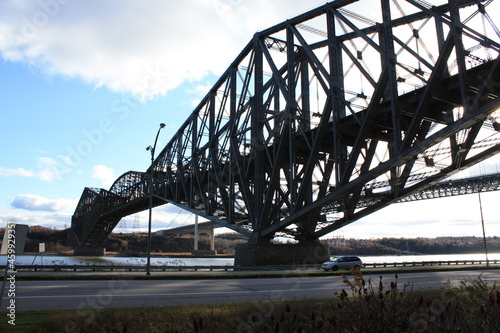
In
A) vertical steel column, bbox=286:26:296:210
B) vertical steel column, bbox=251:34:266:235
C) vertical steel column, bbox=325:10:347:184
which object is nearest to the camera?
vertical steel column, bbox=325:10:347:184

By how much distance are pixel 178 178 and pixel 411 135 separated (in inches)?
1767

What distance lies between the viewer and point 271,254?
34.7 m

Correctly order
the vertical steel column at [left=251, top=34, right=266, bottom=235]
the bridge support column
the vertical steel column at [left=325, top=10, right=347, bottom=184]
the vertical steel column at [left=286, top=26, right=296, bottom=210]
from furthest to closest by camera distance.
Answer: the vertical steel column at [left=251, top=34, right=266, bottom=235], the bridge support column, the vertical steel column at [left=286, top=26, right=296, bottom=210], the vertical steel column at [left=325, top=10, right=347, bottom=184]

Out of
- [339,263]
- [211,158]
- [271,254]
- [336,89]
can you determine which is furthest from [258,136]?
[211,158]

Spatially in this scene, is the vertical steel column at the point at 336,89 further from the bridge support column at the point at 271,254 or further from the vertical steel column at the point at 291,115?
the bridge support column at the point at 271,254

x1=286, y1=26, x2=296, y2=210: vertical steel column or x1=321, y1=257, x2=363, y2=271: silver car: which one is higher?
x1=286, y1=26, x2=296, y2=210: vertical steel column

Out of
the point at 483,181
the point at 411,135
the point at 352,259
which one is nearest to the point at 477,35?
the point at 411,135

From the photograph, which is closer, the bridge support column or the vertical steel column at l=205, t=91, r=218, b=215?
the bridge support column

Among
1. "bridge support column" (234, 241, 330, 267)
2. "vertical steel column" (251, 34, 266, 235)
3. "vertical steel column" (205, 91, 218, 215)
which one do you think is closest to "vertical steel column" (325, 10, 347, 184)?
"vertical steel column" (251, 34, 266, 235)

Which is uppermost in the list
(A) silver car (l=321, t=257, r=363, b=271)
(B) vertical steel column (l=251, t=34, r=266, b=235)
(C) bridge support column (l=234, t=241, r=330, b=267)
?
(B) vertical steel column (l=251, t=34, r=266, b=235)

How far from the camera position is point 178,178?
62.4 m

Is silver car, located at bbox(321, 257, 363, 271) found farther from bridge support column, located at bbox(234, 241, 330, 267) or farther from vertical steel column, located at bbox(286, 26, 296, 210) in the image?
vertical steel column, located at bbox(286, 26, 296, 210)

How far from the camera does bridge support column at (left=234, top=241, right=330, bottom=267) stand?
34406 millimetres

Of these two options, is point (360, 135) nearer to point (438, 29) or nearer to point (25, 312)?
point (438, 29)
